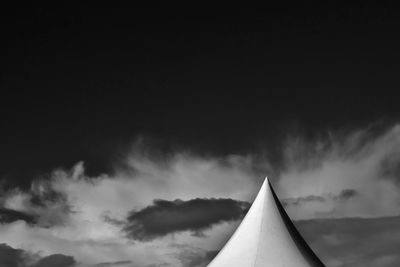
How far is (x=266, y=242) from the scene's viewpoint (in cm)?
2422

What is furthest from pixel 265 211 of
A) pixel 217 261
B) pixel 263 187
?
pixel 217 261

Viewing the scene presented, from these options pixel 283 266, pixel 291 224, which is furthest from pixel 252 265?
pixel 291 224

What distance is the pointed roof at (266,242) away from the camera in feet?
78.1

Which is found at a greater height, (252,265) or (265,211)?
(265,211)

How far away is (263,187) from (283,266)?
11.1 feet

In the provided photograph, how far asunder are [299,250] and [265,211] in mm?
1914

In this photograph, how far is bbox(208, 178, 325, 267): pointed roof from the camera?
23797mm

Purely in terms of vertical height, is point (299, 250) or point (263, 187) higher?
point (263, 187)

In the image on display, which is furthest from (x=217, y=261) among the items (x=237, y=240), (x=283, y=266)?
(x=283, y=266)

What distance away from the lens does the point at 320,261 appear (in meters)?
24.6

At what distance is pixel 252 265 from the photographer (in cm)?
2348

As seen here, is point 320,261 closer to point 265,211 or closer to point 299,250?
point 299,250

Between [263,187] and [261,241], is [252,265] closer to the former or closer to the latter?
[261,241]

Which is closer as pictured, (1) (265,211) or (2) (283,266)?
(2) (283,266)
